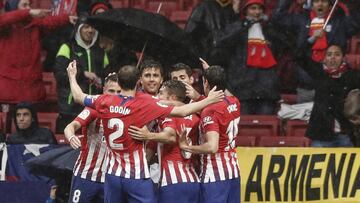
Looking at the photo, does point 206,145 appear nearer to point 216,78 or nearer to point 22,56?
point 216,78

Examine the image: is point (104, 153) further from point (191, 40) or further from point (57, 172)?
point (191, 40)

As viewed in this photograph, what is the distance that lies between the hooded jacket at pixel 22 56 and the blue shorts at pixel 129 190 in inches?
160

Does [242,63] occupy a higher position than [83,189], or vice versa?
[242,63]

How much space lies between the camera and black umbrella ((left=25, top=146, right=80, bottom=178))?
14.2m

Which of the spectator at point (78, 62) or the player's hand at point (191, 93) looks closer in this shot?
the player's hand at point (191, 93)

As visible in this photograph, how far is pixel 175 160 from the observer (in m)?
13.3

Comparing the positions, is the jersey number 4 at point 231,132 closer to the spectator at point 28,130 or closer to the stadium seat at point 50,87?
the spectator at point 28,130

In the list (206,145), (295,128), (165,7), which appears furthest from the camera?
(165,7)

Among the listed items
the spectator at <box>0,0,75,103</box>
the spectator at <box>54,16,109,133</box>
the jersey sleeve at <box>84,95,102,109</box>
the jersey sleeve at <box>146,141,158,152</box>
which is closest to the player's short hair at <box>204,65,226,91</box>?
the jersey sleeve at <box>146,141,158,152</box>

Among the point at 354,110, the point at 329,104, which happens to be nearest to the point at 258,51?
the point at 329,104

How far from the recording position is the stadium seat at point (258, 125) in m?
16.2

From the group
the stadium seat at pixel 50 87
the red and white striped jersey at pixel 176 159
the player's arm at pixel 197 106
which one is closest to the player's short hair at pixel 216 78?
the red and white striped jersey at pixel 176 159

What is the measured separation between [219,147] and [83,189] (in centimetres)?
152

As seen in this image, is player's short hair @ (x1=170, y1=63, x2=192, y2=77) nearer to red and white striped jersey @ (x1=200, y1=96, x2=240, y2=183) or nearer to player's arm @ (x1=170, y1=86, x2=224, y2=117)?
red and white striped jersey @ (x1=200, y1=96, x2=240, y2=183)
